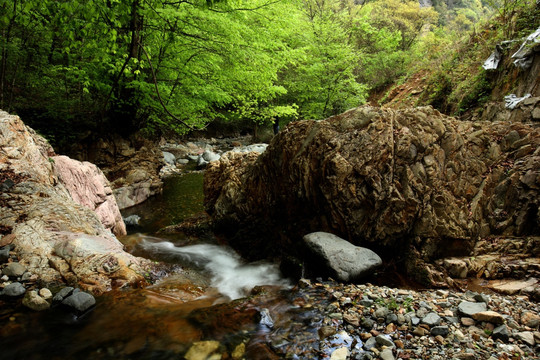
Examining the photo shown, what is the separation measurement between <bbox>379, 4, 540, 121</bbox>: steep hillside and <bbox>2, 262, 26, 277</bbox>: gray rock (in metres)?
10.1

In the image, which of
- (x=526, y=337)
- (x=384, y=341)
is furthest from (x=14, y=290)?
(x=526, y=337)

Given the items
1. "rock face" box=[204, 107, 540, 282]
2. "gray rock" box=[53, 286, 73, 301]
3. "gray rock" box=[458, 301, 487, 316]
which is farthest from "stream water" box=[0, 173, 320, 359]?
"rock face" box=[204, 107, 540, 282]

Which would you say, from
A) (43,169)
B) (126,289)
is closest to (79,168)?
(43,169)

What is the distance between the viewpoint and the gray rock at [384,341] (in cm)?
290

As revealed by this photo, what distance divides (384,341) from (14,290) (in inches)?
165

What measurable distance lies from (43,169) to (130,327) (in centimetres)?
408

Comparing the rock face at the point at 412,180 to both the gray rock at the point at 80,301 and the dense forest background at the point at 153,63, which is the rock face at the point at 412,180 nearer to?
the dense forest background at the point at 153,63

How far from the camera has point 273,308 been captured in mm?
3971

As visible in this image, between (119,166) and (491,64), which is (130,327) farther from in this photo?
(491,64)

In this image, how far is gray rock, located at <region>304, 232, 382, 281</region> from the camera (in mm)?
4500

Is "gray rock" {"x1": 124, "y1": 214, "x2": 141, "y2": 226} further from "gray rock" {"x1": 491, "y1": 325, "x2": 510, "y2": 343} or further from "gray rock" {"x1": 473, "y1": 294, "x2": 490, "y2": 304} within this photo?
"gray rock" {"x1": 491, "y1": 325, "x2": 510, "y2": 343}

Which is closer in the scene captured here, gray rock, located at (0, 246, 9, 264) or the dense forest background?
gray rock, located at (0, 246, 9, 264)

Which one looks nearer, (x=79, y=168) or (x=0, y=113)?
(x=0, y=113)

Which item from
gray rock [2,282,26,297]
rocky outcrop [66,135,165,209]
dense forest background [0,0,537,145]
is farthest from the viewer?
rocky outcrop [66,135,165,209]
